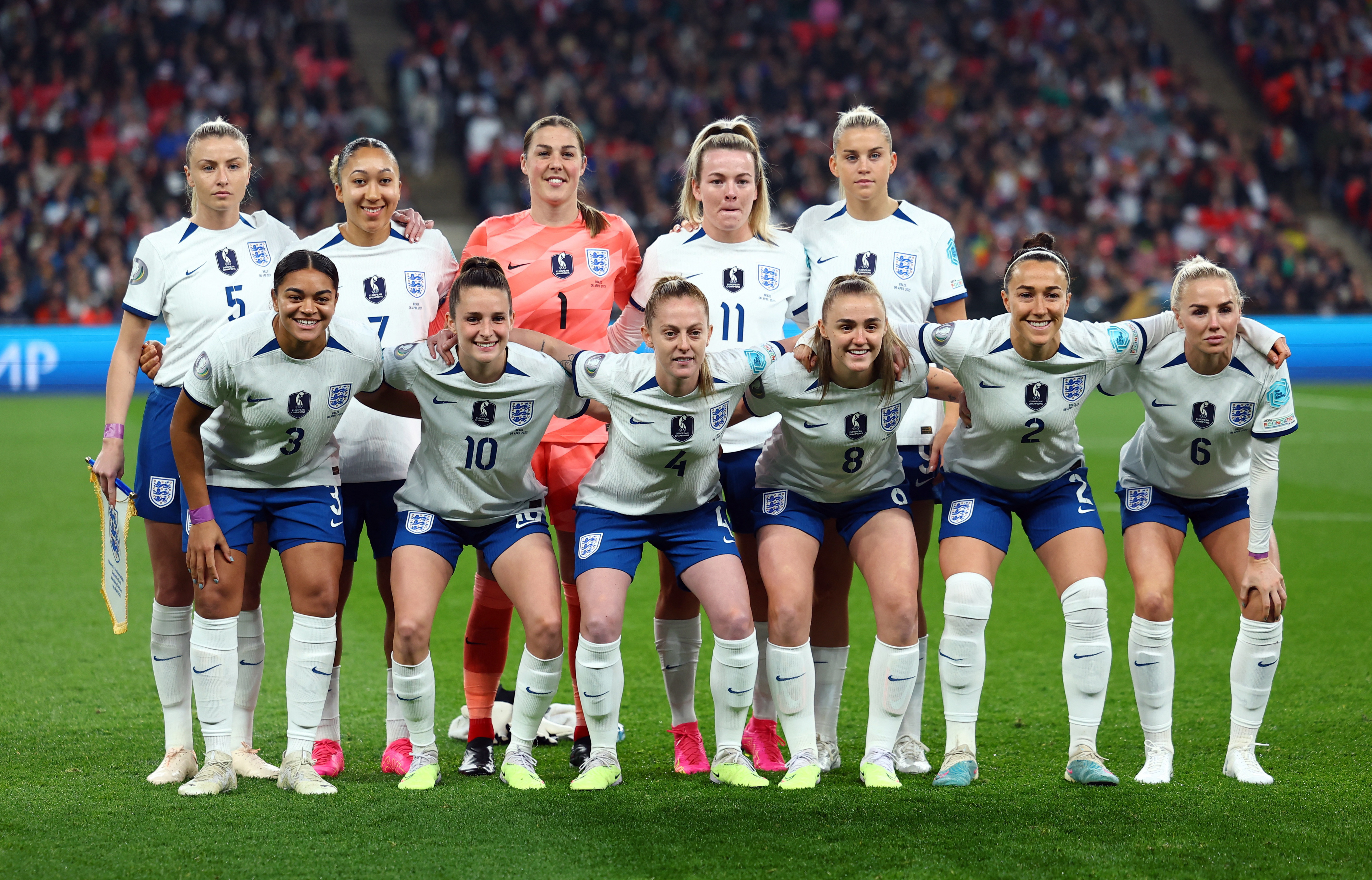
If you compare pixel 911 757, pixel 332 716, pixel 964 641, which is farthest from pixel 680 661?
pixel 332 716

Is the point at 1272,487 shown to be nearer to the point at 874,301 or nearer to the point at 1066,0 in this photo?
the point at 874,301

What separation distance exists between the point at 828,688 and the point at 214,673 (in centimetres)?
206

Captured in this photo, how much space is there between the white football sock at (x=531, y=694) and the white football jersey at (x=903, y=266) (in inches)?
60.2

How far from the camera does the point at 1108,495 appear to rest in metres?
10.5

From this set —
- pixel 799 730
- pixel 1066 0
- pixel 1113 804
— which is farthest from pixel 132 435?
pixel 1066 0

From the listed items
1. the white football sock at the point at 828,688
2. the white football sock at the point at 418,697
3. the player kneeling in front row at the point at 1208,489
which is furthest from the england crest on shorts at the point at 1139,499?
the white football sock at the point at 418,697

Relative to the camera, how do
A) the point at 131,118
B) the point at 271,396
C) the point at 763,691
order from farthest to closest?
1. the point at 131,118
2. the point at 763,691
3. the point at 271,396

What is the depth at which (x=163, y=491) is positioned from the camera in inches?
173

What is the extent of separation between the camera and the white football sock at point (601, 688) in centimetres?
419

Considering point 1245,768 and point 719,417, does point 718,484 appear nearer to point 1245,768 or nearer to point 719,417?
point 719,417

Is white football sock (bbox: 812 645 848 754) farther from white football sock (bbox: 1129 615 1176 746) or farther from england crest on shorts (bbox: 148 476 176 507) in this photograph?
england crest on shorts (bbox: 148 476 176 507)

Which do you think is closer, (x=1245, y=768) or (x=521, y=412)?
(x=521, y=412)

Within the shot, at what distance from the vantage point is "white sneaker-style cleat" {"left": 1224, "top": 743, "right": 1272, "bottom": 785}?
4383 millimetres

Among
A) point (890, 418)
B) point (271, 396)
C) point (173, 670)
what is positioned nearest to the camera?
point (271, 396)
